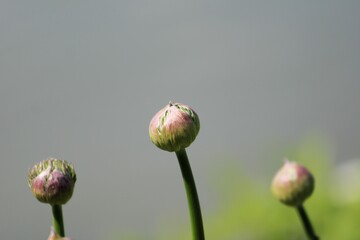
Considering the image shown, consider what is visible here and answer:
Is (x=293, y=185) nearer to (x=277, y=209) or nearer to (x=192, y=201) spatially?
(x=192, y=201)

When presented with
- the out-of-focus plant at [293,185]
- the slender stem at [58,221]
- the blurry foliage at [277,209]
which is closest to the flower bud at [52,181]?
the slender stem at [58,221]

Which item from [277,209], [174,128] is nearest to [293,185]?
[174,128]

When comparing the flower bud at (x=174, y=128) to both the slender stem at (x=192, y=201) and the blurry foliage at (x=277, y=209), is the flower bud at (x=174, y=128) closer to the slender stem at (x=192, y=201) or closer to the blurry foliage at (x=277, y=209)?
the slender stem at (x=192, y=201)

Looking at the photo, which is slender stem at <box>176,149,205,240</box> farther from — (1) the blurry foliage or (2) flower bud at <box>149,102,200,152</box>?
(1) the blurry foliage

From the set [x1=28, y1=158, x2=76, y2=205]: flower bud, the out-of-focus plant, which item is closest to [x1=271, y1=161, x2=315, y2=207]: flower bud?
the out-of-focus plant

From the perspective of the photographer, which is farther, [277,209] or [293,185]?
[277,209]

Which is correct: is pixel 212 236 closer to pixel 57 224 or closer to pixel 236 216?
pixel 236 216

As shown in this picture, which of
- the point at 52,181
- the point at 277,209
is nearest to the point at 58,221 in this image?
the point at 52,181
